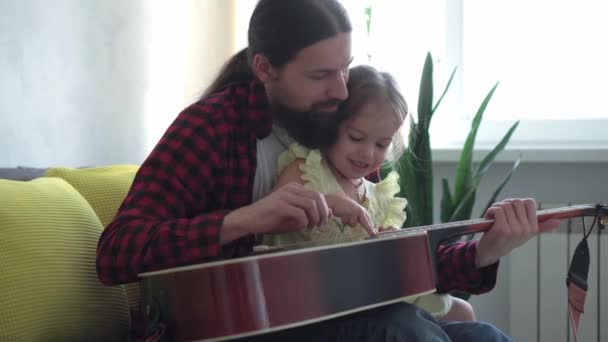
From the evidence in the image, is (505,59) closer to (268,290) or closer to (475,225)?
(475,225)

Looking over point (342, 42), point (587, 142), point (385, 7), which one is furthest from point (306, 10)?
point (587, 142)

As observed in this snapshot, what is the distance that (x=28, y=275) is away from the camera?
Answer: 41.1 inches

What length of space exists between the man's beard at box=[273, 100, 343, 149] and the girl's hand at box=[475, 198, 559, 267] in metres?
0.32

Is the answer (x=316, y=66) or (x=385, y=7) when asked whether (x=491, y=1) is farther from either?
(x=316, y=66)

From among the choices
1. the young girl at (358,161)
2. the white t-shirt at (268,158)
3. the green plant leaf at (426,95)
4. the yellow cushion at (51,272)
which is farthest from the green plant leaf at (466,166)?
the yellow cushion at (51,272)

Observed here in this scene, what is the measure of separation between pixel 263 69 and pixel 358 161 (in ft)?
0.80

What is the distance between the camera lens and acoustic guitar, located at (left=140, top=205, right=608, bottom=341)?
0.89m

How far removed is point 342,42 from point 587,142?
1.69 metres

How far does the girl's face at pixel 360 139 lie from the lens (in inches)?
53.7

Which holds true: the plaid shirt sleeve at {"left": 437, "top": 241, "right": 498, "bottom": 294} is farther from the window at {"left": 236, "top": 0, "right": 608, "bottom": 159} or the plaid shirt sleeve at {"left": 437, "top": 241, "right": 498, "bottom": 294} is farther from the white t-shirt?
the window at {"left": 236, "top": 0, "right": 608, "bottom": 159}

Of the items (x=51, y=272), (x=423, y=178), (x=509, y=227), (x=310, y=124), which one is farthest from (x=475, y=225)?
(x=423, y=178)

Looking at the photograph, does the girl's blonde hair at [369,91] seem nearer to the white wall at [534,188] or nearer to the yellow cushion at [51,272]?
the yellow cushion at [51,272]

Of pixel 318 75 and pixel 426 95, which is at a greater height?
pixel 318 75

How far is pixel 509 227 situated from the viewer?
4.11 ft
